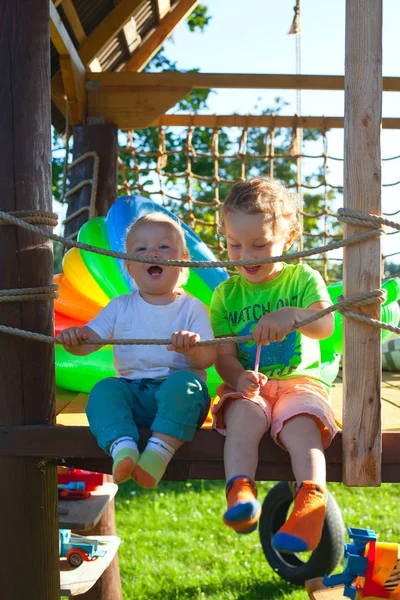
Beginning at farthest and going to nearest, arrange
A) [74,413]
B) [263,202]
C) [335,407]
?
[335,407] → [74,413] → [263,202]

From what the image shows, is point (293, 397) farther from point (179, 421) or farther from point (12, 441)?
point (12, 441)

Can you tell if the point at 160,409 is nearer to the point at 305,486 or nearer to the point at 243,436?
the point at 243,436

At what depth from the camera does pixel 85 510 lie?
10.7 feet

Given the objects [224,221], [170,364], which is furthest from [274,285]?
[170,364]

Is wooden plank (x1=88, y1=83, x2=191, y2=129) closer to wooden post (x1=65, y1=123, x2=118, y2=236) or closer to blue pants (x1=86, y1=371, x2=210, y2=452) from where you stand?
wooden post (x1=65, y1=123, x2=118, y2=236)

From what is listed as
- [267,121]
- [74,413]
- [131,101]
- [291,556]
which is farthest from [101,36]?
[291,556]

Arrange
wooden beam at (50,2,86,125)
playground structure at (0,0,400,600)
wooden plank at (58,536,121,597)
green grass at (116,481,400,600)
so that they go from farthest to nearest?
green grass at (116,481,400,600) → wooden beam at (50,2,86,125) → wooden plank at (58,536,121,597) → playground structure at (0,0,400,600)

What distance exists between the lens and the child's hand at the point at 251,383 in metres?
2.12

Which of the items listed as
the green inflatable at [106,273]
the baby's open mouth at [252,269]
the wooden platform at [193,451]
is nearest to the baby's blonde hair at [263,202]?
the baby's open mouth at [252,269]

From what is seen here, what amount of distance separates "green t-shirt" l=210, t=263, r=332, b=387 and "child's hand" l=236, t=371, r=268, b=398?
18cm

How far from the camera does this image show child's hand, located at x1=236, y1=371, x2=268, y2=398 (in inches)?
83.7

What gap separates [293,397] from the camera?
216cm

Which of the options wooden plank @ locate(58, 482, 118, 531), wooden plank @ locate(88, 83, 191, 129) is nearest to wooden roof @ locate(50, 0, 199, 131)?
wooden plank @ locate(88, 83, 191, 129)

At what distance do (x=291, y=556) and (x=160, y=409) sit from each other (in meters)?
2.76
